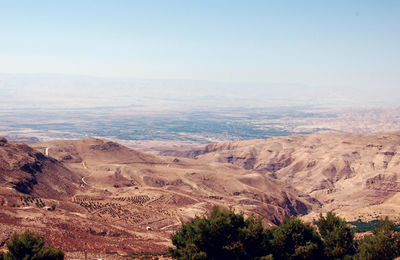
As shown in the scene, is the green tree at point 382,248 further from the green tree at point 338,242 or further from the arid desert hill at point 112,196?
the arid desert hill at point 112,196

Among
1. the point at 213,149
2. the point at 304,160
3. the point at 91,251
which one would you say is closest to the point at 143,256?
the point at 91,251

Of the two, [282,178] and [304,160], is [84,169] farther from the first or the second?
[304,160]

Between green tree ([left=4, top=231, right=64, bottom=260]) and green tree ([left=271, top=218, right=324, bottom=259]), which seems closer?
Answer: green tree ([left=4, top=231, right=64, bottom=260])

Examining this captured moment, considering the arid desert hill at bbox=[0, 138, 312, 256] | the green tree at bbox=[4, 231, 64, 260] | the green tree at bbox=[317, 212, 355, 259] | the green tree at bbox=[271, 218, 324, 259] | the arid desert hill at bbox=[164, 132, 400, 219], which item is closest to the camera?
the green tree at bbox=[4, 231, 64, 260]

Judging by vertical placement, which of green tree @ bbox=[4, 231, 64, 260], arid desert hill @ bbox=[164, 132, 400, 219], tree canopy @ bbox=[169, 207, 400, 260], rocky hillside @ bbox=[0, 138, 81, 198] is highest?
green tree @ bbox=[4, 231, 64, 260]

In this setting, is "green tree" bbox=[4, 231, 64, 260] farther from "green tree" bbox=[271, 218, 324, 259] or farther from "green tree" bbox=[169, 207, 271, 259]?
"green tree" bbox=[271, 218, 324, 259]

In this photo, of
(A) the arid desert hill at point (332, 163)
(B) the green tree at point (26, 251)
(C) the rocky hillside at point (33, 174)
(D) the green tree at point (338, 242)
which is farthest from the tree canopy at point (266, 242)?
(A) the arid desert hill at point (332, 163)

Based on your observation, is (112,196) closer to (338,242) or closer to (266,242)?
(266,242)

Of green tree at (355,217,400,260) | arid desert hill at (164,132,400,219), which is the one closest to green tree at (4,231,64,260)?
green tree at (355,217,400,260)
